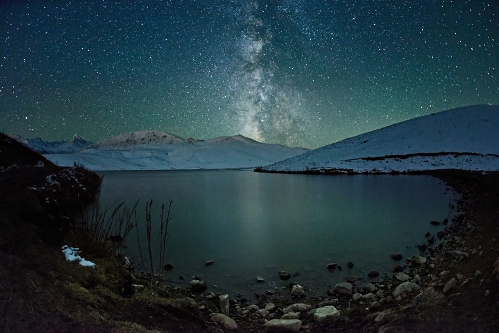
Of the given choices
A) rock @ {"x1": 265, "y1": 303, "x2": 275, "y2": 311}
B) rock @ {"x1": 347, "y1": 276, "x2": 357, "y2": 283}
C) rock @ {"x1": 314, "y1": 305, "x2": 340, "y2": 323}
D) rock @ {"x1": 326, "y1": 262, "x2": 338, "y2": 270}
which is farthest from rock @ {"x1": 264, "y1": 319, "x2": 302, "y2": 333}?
rock @ {"x1": 326, "y1": 262, "x2": 338, "y2": 270}

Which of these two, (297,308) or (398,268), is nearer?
(297,308)

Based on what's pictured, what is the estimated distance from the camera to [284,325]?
6012 mm

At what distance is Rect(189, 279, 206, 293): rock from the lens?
27.7ft

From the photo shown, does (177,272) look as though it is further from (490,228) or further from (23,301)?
(490,228)

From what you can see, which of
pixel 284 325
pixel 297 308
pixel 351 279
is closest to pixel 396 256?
pixel 351 279

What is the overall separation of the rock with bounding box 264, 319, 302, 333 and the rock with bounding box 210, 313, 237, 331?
0.67 metres

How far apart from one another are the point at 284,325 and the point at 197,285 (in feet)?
10.8

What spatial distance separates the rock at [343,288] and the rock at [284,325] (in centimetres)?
224

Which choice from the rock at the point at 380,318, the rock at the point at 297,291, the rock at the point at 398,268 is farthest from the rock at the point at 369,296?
the rock at the point at 398,268

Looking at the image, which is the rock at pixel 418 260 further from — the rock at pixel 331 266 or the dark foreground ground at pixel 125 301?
the rock at pixel 331 266

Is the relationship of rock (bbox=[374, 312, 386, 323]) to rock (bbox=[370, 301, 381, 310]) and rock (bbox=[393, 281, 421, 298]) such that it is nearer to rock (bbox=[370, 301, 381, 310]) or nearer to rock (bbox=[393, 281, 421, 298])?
rock (bbox=[370, 301, 381, 310])

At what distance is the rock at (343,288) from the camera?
7863 mm

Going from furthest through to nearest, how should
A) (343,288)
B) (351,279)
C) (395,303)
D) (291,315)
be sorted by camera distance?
(351,279), (343,288), (395,303), (291,315)

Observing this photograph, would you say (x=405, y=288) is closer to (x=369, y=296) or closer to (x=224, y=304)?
(x=369, y=296)
